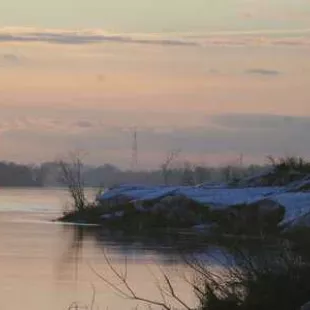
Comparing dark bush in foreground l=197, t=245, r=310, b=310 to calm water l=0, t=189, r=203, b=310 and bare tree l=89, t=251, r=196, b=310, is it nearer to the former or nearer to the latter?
bare tree l=89, t=251, r=196, b=310

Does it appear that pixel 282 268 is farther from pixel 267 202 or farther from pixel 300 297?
pixel 267 202

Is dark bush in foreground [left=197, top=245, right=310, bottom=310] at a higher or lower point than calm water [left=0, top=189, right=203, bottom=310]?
higher

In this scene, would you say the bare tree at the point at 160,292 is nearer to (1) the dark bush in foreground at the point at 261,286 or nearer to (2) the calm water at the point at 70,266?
(2) the calm water at the point at 70,266

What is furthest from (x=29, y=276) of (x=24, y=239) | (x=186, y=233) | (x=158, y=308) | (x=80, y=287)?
(x=186, y=233)

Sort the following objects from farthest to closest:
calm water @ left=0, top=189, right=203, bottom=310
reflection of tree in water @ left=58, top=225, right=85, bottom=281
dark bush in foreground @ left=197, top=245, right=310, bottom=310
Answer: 1. reflection of tree in water @ left=58, top=225, right=85, bottom=281
2. calm water @ left=0, top=189, right=203, bottom=310
3. dark bush in foreground @ left=197, top=245, right=310, bottom=310

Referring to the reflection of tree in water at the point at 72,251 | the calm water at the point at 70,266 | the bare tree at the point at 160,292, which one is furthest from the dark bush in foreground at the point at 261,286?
the reflection of tree in water at the point at 72,251

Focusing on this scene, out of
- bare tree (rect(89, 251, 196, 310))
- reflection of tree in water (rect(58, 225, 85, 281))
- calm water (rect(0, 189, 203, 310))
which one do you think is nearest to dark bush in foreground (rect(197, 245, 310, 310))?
bare tree (rect(89, 251, 196, 310))

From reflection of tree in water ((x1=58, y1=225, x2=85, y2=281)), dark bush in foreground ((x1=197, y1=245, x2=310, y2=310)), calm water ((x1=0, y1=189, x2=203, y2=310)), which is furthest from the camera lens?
reflection of tree in water ((x1=58, y1=225, x2=85, y2=281))

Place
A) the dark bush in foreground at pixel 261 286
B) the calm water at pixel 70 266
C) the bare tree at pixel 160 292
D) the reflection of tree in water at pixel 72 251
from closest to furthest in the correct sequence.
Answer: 1. the dark bush in foreground at pixel 261 286
2. the bare tree at pixel 160 292
3. the calm water at pixel 70 266
4. the reflection of tree in water at pixel 72 251

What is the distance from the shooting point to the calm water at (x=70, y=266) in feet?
63.6

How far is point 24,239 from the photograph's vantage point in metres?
37.9

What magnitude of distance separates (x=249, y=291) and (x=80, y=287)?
834cm

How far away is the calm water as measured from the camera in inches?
763

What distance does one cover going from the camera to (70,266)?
26578mm
